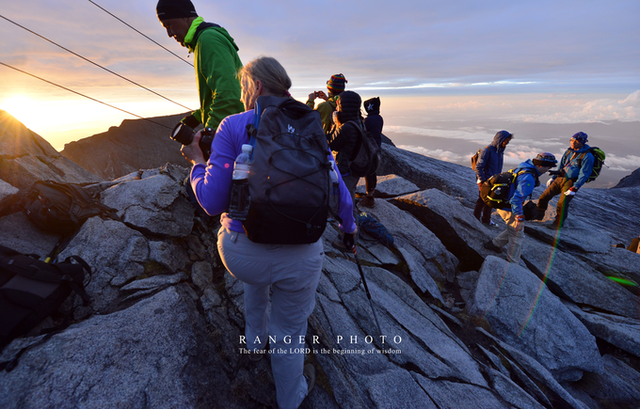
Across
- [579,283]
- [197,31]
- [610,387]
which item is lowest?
[610,387]

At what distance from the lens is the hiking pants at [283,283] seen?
7.55ft

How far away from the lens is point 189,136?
2.45 metres

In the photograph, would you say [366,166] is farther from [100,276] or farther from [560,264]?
[560,264]

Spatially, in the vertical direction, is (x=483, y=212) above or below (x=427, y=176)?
below

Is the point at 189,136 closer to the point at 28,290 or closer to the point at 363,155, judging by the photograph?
the point at 28,290

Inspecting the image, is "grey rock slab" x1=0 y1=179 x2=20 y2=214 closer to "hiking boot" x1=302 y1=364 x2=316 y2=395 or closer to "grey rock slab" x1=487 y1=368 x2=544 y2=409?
"hiking boot" x1=302 y1=364 x2=316 y2=395

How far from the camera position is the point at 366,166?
644 centimetres

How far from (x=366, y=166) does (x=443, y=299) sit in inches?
173

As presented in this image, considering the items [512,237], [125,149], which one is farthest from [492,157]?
[125,149]

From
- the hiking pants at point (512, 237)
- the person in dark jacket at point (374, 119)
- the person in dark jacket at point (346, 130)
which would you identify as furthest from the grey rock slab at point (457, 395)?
the hiking pants at point (512, 237)

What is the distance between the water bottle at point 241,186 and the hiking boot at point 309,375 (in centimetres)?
237

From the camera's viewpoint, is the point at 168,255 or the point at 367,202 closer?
the point at 168,255

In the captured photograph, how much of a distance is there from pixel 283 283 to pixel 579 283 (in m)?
11.3

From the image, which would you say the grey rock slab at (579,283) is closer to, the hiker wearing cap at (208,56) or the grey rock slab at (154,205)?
the hiker wearing cap at (208,56)
